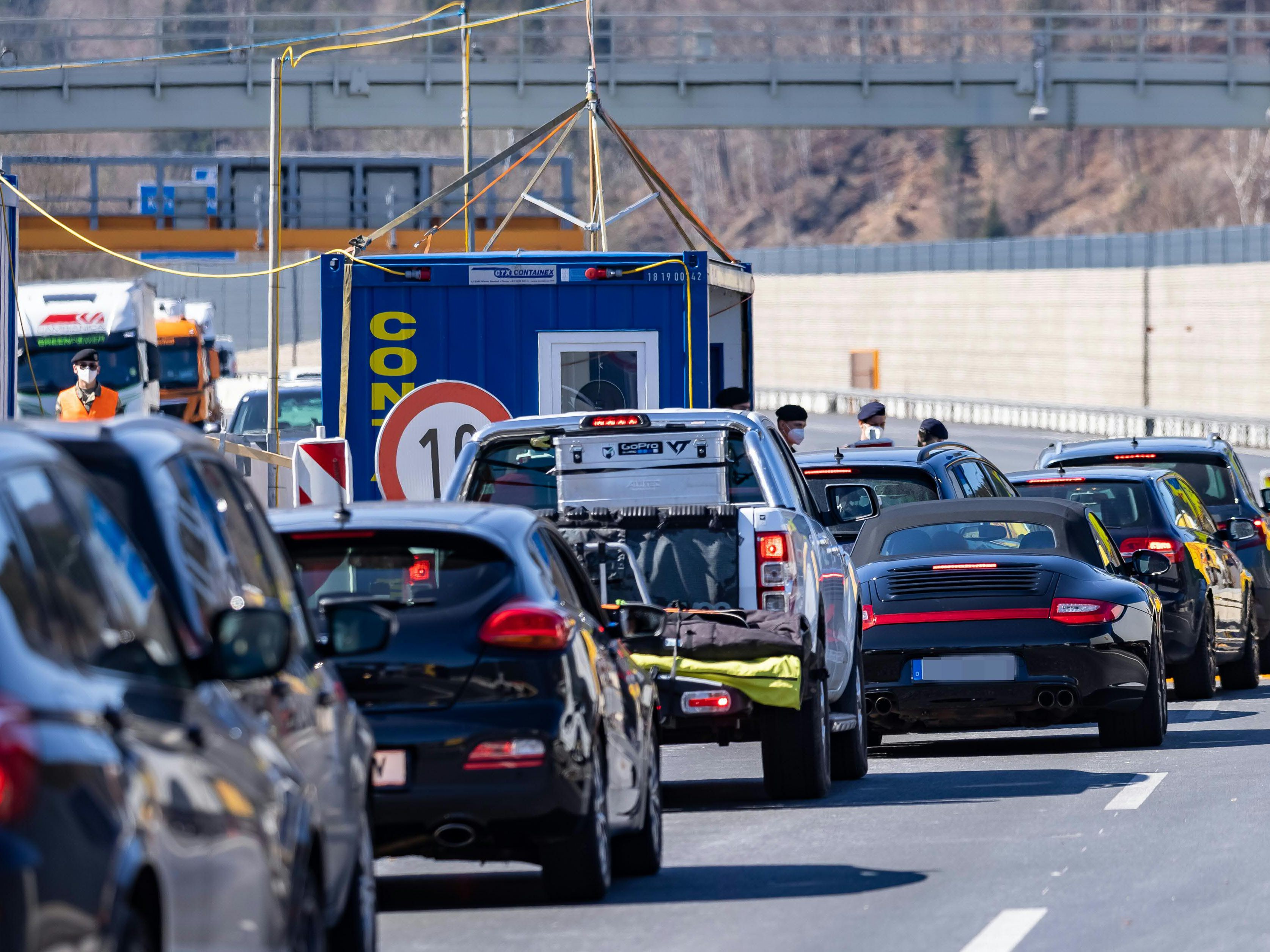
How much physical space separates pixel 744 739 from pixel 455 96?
4791cm

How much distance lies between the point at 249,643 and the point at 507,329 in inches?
516

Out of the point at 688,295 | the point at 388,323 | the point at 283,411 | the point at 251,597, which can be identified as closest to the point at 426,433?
the point at 388,323

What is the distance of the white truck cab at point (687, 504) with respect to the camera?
1195cm

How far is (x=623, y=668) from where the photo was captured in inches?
373

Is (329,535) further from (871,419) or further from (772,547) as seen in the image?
(871,419)

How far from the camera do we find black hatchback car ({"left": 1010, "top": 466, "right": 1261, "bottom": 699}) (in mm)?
17188

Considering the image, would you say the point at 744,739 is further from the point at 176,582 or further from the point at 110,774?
the point at 110,774

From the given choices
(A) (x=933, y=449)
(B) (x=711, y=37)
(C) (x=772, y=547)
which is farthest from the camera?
(B) (x=711, y=37)

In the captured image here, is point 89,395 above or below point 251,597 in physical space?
below

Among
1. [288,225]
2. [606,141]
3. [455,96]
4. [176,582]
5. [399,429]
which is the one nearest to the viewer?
[176,582]

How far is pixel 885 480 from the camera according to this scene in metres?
16.7

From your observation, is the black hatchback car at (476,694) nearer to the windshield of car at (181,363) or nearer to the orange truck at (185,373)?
the orange truck at (185,373)

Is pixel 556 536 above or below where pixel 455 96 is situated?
below

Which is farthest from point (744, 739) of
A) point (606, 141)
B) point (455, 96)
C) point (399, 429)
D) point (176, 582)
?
point (606, 141)
